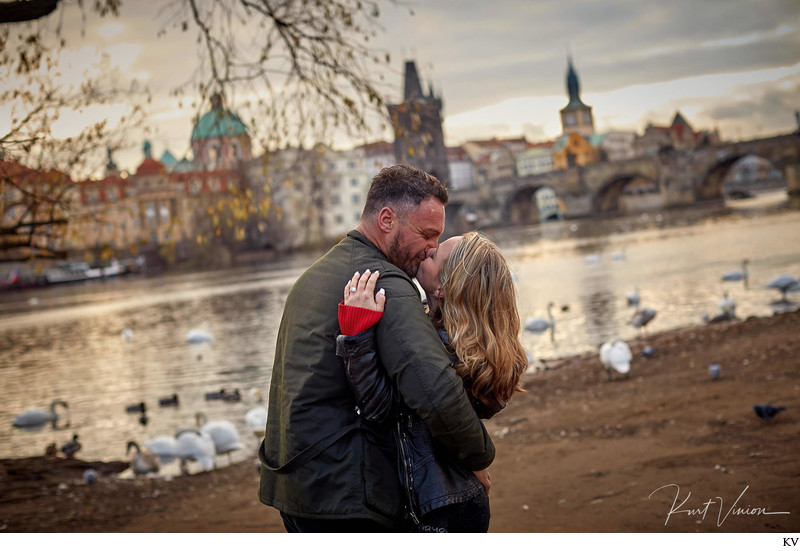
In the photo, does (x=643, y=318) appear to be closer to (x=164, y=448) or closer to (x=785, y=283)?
(x=785, y=283)

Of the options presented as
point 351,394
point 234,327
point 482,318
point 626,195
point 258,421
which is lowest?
point 234,327

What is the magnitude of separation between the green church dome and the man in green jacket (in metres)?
2.80

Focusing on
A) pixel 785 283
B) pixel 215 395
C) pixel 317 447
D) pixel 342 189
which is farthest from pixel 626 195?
pixel 317 447

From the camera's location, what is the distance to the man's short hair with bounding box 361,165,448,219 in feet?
5.66

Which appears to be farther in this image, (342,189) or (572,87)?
(342,189)

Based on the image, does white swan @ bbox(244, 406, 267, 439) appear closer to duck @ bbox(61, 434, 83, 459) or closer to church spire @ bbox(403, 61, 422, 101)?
duck @ bbox(61, 434, 83, 459)

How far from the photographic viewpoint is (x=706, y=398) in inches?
186

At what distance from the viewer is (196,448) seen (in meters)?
5.32

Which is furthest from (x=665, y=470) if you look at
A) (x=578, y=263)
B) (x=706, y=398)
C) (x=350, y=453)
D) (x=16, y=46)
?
(x=578, y=263)

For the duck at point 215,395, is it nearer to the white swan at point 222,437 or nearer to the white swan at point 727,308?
the white swan at point 222,437

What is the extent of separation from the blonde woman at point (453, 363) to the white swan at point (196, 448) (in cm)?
395

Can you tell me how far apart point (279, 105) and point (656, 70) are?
88.3 inches

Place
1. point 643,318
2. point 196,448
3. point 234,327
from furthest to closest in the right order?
point 234,327
point 643,318
point 196,448

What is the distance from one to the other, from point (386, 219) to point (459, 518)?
686 mm
